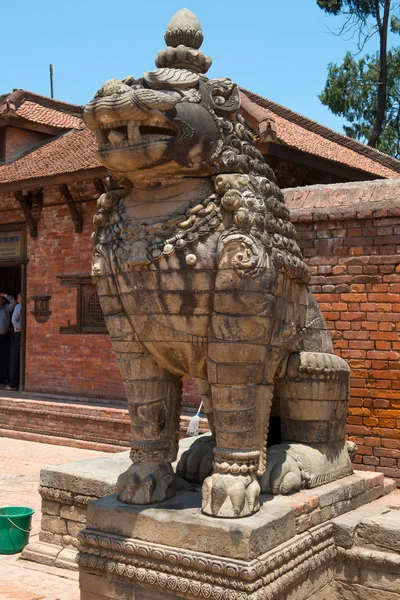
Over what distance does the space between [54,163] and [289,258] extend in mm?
8761

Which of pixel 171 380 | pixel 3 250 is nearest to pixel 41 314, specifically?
pixel 3 250

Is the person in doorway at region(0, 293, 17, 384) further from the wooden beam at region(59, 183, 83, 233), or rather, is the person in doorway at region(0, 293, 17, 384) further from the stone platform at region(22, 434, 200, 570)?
the stone platform at region(22, 434, 200, 570)

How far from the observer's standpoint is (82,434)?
32.4ft

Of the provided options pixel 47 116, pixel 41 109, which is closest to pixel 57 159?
pixel 47 116

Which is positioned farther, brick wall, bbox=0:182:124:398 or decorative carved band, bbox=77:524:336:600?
brick wall, bbox=0:182:124:398

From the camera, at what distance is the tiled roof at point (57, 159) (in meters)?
10.7

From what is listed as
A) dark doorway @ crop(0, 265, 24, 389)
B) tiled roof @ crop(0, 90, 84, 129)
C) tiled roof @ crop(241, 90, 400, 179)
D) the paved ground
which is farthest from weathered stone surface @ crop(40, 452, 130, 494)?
dark doorway @ crop(0, 265, 24, 389)

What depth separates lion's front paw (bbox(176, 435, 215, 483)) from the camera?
369cm

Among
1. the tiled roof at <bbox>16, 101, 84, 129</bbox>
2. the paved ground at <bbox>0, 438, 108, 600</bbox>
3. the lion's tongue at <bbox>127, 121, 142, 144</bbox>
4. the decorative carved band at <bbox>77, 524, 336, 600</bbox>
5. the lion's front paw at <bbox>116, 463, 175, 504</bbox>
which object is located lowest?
the paved ground at <bbox>0, 438, 108, 600</bbox>

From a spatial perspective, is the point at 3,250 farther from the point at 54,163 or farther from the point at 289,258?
the point at 289,258

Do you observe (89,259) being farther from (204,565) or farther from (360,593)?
(204,565)

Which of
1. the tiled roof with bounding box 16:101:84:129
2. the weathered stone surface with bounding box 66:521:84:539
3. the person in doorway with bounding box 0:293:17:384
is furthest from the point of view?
the tiled roof with bounding box 16:101:84:129

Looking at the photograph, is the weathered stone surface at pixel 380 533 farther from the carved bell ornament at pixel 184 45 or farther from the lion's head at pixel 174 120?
the carved bell ornament at pixel 184 45

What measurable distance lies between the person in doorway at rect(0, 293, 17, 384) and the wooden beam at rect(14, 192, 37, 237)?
74.2 inches
